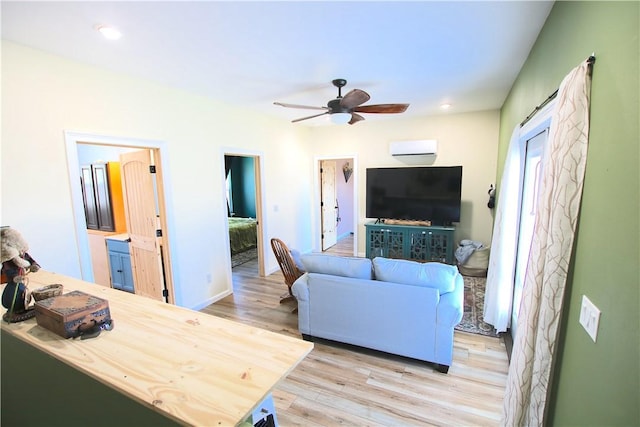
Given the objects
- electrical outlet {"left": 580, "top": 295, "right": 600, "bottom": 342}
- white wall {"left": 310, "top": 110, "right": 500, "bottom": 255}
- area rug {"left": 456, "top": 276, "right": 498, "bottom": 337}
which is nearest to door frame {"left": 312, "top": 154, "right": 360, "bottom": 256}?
white wall {"left": 310, "top": 110, "right": 500, "bottom": 255}

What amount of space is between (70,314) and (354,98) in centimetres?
264

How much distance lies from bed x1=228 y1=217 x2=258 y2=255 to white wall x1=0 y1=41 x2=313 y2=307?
1.22m

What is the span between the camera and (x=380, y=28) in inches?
78.4

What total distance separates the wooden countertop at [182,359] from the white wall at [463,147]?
472cm

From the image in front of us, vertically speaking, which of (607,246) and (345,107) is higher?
(345,107)

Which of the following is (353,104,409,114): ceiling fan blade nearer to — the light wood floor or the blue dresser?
the light wood floor

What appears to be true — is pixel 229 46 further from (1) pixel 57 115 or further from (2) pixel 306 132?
(2) pixel 306 132

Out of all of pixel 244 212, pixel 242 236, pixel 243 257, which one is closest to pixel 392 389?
pixel 243 257

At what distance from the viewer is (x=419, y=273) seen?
231 cm

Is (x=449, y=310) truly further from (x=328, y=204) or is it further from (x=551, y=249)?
(x=328, y=204)

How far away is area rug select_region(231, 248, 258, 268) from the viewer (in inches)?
218

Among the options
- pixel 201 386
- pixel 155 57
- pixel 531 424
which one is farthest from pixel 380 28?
pixel 531 424

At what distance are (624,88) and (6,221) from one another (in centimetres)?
353

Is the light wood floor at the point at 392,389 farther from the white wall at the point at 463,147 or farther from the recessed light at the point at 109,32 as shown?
the recessed light at the point at 109,32
